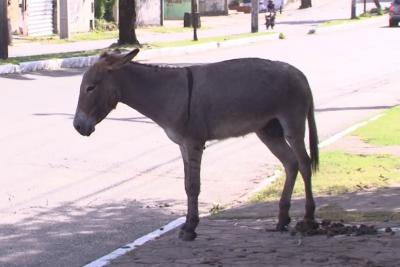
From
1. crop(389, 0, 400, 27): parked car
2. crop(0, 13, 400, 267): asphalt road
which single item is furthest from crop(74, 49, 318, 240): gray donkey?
crop(389, 0, 400, 27): parked car

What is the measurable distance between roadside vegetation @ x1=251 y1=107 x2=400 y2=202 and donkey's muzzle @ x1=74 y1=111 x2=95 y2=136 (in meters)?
2.77

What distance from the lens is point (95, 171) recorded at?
32.0ft

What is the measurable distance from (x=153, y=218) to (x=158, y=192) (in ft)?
4.02

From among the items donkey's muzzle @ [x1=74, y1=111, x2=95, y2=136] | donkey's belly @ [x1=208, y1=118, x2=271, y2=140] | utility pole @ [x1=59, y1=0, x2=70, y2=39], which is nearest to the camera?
donkey's muzzle @ [x1=74, y1=111, x2=95, y2=136]

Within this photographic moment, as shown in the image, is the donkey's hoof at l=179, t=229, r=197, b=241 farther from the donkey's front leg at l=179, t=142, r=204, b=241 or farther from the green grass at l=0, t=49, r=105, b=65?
the green grass at l=0, t=49, r=105, b=65

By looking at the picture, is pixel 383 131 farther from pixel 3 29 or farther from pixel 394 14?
pixel 394 14

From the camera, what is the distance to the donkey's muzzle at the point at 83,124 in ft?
20.1

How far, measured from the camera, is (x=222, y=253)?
5.94m

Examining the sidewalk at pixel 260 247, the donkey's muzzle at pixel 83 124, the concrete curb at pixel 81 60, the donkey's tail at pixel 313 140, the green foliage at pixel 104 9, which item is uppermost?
the green foliage at pixel 104 9

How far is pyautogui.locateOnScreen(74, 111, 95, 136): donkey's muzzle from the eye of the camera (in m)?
6.14

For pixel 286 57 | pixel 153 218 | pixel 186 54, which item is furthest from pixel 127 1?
pixel 153 218

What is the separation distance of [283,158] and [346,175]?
290 cm

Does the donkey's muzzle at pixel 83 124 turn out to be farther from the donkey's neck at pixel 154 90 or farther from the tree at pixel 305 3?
the tree at pixel 305 3

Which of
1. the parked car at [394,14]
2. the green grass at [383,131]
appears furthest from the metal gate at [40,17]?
the green grass at [383,131]
